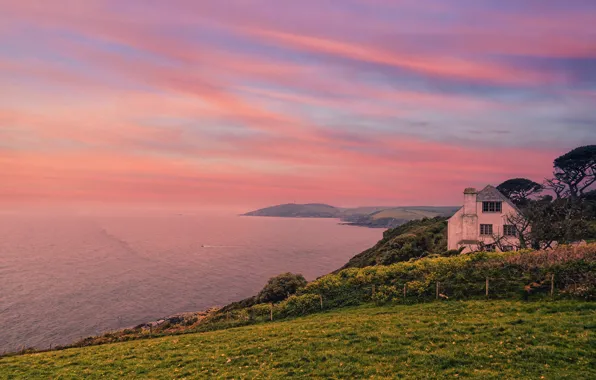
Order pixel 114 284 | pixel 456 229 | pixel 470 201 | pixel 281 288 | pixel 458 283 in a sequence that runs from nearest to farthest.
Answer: pixel 458 283 < pixel 281 288 < pixel 470 201 < pixel 456 229 < pixel 114 284

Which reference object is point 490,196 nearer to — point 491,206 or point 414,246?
point 491,206

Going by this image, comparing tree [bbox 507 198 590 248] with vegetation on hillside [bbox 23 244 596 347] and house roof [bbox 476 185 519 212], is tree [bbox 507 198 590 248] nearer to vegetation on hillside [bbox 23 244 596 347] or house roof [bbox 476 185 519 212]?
house roof [bbox 476 185 519 212]

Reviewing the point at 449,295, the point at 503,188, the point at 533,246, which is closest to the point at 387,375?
the point at 449,295

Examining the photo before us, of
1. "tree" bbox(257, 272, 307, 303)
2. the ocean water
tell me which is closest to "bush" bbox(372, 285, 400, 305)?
"tree" bbox(257, 272, 307, 303)

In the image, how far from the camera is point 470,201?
50.9 m

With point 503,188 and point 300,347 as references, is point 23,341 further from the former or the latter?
point 503,188

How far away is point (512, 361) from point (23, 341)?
62746mm

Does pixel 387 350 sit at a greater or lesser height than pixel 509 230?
lesser

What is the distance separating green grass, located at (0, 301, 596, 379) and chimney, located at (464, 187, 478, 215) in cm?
3045

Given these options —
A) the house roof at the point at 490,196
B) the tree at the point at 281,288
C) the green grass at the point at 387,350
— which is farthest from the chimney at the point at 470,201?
the green grass at the point at 387,350

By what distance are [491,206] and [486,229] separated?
3.49m

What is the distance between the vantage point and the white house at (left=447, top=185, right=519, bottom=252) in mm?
48953

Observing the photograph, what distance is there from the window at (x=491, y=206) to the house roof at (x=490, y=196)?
1.96ft

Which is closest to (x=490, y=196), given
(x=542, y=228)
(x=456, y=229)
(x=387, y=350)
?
(x=456, y=229)
